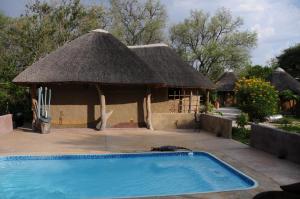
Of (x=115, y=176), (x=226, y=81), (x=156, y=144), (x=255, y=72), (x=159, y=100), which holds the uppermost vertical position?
(x=255, y=72)

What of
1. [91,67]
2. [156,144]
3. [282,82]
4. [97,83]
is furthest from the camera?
[282,82]

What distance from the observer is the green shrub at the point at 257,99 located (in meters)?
18.2

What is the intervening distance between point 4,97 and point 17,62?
6.50m

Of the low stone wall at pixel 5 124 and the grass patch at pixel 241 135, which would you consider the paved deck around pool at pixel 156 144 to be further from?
the grass patch at pixel 241 135

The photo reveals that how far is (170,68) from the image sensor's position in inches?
750

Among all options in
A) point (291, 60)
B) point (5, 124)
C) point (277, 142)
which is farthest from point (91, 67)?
point (291, 60)

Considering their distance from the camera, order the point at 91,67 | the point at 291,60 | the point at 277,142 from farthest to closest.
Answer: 1. the point at 291,60
2. the point at 91,67
3. the point at 277,142

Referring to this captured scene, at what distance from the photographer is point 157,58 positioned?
774 inches

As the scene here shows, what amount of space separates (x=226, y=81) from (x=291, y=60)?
378 inches

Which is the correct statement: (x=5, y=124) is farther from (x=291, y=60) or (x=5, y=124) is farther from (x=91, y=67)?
(x=291, y=60)

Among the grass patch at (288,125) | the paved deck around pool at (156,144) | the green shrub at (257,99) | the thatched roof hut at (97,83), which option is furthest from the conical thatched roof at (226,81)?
the paved deck around pool at (156,144)

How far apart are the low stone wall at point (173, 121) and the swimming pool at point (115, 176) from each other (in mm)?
5650

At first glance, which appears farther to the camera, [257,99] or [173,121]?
[257,99]

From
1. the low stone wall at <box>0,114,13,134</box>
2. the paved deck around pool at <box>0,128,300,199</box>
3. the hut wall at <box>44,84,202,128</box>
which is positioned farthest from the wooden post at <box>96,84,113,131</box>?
the low stone wall at <box>0,114,13,134</box>
